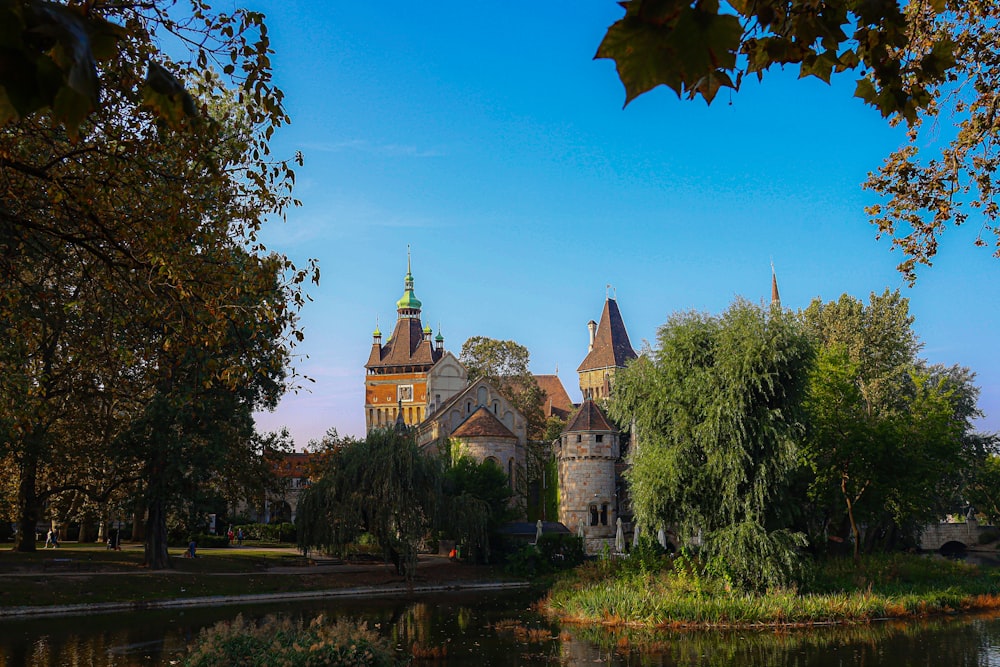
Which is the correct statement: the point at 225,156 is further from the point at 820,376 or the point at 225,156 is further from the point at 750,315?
the point at 820,376

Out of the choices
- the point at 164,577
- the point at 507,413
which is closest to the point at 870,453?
the point at 164,577

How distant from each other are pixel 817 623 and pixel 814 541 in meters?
10.9

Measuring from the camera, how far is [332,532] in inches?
1187

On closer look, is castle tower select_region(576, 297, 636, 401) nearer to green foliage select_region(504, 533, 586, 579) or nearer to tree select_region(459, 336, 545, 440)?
tree select_region(459, 336, 545, 440)

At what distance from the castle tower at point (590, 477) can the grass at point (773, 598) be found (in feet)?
60.5

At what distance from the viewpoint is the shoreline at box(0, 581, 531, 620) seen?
23250 mm

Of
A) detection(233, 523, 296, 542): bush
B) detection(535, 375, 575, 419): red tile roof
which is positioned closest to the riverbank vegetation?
detection(233, 523, 296, 542): bush

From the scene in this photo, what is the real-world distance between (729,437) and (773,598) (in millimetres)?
4579

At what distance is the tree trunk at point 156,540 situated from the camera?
99.5 ft

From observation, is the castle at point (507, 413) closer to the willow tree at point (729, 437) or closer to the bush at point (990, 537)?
the willow tree at point (729, 437)

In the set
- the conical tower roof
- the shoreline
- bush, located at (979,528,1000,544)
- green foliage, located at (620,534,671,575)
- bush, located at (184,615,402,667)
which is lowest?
bush, located at (979,528,1000,544)

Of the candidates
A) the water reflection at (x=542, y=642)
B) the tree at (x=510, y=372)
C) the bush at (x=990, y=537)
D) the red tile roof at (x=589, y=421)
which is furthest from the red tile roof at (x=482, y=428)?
the bush at (x=990, y=537)

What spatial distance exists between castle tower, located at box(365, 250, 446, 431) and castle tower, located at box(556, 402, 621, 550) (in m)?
34.0

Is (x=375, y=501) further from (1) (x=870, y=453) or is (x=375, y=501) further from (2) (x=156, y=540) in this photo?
(1) (x=870, y=453)
